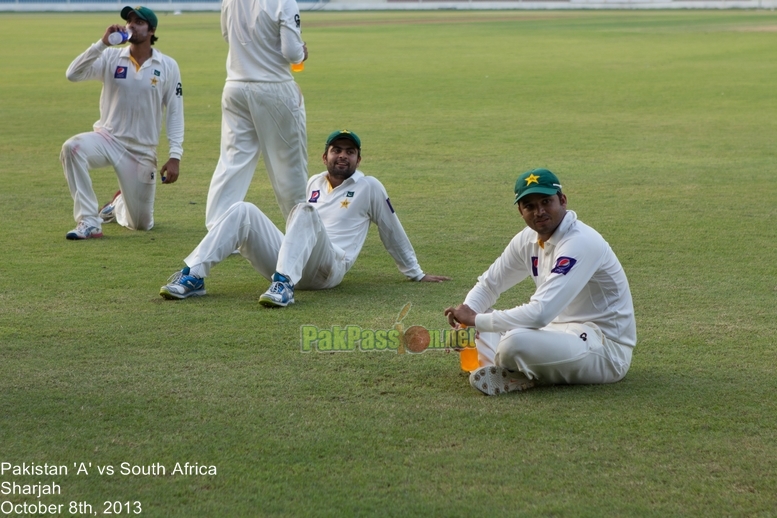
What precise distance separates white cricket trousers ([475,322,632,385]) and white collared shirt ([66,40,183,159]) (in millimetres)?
4612

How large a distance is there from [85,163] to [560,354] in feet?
17.2

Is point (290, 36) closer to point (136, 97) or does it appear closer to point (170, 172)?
point (170, 172)

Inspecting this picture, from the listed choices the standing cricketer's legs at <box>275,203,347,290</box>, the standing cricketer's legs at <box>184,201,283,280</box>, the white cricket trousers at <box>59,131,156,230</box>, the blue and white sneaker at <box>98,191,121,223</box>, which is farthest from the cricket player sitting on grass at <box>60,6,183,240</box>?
the standing cricketer's legs at <box>275,203,347,290</box>

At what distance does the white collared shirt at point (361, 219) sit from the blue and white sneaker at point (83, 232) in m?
2.41

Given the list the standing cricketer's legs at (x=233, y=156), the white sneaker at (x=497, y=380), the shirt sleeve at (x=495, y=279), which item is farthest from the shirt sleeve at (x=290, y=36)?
the white sneaker at (x=497, y=380)

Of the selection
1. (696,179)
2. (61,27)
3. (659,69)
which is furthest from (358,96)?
(61,27)

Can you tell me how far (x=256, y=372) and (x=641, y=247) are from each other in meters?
3.86

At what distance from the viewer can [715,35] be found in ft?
110

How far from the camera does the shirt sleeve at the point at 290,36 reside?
749cm

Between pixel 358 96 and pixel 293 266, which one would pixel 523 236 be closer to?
pixel 293 266

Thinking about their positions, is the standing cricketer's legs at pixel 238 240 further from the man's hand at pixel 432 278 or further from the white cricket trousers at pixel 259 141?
the white cricket trousers at pixel 259 141

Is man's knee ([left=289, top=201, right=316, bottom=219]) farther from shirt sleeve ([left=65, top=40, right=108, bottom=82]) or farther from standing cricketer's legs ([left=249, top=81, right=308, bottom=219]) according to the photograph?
shirt sleeve ([left=65, top=40, right=108, bottom=82])

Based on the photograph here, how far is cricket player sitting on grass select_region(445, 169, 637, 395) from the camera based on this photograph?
455cm

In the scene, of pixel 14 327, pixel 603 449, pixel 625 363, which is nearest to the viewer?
pixel 603 449
